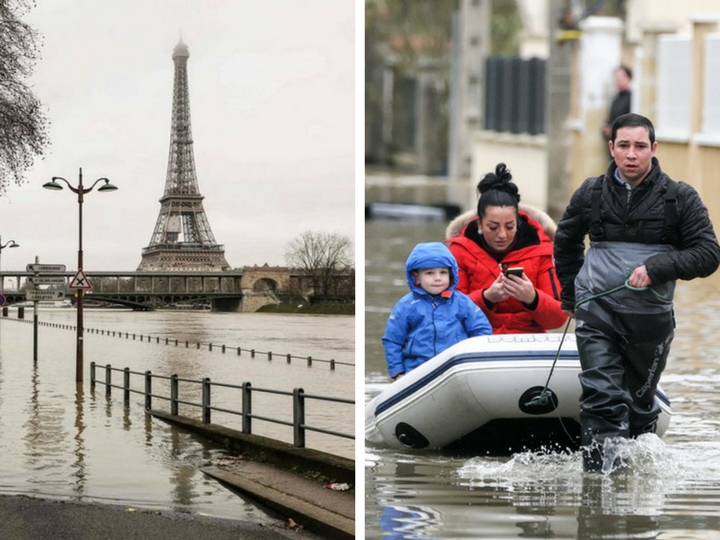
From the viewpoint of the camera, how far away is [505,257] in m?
8.01

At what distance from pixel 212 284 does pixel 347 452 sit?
1.12 m

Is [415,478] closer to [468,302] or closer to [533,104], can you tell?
[468,302]

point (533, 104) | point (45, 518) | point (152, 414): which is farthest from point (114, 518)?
point (533, 104)

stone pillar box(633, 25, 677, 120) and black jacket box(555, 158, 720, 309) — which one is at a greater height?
stone pillar box(633, 25, 677, 120)

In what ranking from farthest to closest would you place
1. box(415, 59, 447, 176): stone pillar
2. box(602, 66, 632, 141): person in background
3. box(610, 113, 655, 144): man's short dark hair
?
box(415, 59, 447, 176): stone pillar, box(602, 66, 632, 141): person in background, box(610, 113, 655, 144): man's short dark hair

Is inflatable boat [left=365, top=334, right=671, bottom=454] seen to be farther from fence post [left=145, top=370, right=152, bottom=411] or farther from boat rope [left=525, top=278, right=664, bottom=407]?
fence post [left=145, top=370, right=152, bottom=411]

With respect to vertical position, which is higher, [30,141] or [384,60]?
[384,60]

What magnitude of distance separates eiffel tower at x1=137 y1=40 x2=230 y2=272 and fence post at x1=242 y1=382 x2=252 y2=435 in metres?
0.62

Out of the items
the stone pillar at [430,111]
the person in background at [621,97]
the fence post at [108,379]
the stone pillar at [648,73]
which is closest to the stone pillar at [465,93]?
the stone pillar at [430,111]

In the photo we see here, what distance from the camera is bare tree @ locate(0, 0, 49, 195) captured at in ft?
29.2

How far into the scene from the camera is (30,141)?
8977 mm

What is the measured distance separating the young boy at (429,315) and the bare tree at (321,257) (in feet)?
3.11

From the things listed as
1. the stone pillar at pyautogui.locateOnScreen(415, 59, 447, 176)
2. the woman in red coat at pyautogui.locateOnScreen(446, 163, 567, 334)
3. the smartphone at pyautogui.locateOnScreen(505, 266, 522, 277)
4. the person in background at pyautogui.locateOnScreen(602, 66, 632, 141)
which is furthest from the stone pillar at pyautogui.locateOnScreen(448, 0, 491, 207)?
the smartphone at pyautogui.locateOnScreen(505, 266, 522, 277)

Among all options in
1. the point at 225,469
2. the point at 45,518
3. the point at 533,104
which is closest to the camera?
the point at 45,518
